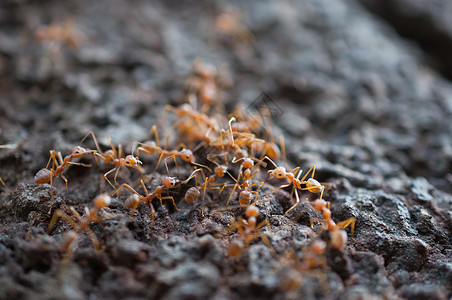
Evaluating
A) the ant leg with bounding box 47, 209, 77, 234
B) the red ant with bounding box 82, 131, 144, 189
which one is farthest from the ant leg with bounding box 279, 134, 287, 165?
the ant leg with bounding box 47, 209, 77, 234

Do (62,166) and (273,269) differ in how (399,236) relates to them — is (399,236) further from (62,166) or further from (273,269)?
(62,166)

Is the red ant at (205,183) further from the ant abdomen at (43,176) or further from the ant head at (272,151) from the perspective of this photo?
the ant abdomen at (43,176)

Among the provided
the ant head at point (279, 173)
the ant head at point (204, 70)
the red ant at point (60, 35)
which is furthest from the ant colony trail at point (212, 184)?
the red ant at point (60, 35)

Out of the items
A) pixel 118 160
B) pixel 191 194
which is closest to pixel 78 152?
pixel 118 160

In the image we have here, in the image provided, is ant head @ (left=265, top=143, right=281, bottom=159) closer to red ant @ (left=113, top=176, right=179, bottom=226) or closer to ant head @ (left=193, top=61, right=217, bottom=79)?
red ant @ (left=113, top=176, right=179, bottom=226)

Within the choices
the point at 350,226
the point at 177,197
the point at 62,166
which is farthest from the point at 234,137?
the point at 62,166
